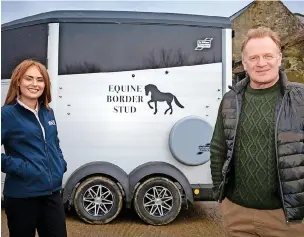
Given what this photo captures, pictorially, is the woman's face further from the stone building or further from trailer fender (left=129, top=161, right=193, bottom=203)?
trailer fender (left=129, top=161, right=193, bottom=203)

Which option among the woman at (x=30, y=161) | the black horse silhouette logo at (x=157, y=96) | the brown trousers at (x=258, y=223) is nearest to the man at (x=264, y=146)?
the brown trousers at (x=258, y=223)

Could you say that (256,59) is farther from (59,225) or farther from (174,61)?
(174,61)

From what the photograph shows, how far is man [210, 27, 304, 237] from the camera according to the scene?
2010 millimetres

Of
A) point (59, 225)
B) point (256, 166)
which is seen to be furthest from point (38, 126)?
point (256, 166)

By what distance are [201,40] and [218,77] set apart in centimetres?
47

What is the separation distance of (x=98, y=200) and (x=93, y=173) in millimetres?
348

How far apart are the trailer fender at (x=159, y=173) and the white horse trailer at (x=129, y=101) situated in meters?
0.01

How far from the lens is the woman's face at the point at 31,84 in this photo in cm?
251

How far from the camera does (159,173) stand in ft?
16.6

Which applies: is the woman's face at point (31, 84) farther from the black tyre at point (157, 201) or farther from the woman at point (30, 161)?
the black tyre at point (157, 201)

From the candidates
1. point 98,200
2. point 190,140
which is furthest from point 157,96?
point 98,200

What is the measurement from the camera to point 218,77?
17.0 feet

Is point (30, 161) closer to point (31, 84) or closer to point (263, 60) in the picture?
point (31, 84)

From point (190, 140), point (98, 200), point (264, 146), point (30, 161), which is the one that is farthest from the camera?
point (98, 200)
